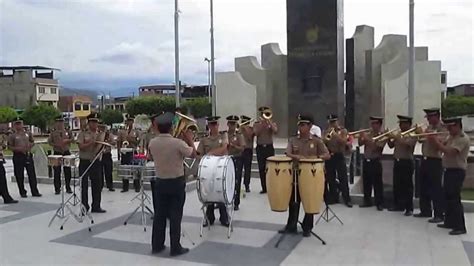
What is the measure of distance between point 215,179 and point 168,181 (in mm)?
955

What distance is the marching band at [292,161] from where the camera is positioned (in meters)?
6.46

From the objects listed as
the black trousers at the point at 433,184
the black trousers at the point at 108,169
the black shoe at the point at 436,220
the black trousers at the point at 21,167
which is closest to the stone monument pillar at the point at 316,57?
the black trousers at the point at 108,169

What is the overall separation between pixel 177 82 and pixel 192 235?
13.2 metres

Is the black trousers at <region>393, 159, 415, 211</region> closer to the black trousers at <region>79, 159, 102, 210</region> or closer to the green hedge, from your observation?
the black trousers at <region>79, 159, 102, 210</region>

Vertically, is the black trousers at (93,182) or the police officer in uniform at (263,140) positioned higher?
the police officer in uniform at (263,140)

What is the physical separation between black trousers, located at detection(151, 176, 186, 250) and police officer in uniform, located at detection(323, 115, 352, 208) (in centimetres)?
410

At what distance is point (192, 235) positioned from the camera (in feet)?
24.4

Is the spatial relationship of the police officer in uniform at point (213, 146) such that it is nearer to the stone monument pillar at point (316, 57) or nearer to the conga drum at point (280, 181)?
the conga drum at point (280, 181)

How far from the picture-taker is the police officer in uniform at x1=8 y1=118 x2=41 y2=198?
10.9m

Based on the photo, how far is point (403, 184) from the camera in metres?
8.87

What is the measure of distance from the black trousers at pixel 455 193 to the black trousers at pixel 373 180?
1.93m

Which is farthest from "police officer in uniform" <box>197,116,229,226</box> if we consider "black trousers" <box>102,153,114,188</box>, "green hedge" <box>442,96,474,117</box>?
"green hedge" <box>442,96,474,117</box>

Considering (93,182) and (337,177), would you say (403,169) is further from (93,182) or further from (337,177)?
(93,182)

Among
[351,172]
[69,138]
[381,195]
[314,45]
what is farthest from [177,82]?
[381,195]
